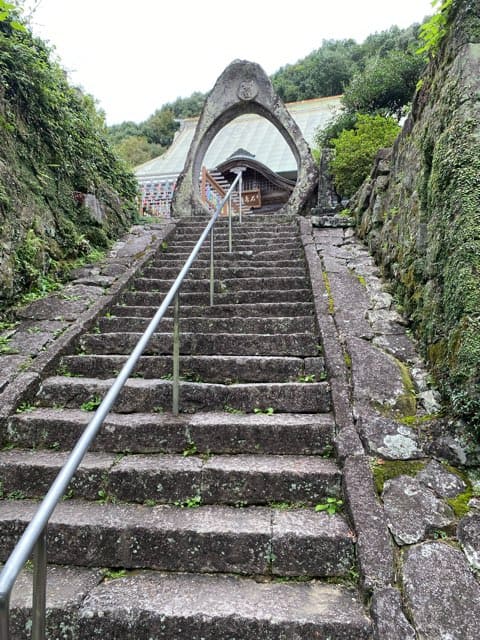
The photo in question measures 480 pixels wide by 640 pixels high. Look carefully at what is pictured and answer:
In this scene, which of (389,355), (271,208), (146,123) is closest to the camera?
(389,355)

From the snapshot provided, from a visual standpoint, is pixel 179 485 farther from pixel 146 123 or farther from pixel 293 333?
pixel 146 123

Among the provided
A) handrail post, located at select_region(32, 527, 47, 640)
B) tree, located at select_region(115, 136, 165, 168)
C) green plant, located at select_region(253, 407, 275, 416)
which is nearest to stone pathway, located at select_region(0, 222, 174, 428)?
green plant, located at select_region(253, 407, 275, 416)

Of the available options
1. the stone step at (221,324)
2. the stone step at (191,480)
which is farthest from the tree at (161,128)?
the stone step at (191,480)

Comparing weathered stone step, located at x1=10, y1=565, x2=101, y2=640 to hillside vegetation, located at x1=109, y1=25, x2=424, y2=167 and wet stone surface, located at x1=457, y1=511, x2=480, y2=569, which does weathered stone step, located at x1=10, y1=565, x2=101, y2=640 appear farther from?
hillside vegetation, located at x1=109, y1=25, x2=424, y2=167

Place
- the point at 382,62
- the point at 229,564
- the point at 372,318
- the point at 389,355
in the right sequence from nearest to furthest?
the point at 229,564, the point at 389,355, the point at 372,318, the point at 382,62

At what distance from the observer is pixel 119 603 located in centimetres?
163

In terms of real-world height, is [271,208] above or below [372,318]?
above

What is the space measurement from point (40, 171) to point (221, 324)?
2.59 meters

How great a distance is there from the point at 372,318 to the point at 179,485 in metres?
1.93

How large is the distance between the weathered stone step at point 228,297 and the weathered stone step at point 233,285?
152 mm

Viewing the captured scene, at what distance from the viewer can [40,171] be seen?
4.32m

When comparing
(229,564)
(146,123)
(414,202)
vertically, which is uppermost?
(146,123)

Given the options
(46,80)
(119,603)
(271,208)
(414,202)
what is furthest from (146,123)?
(119,603)

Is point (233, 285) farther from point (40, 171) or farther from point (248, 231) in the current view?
point (40, 171)
